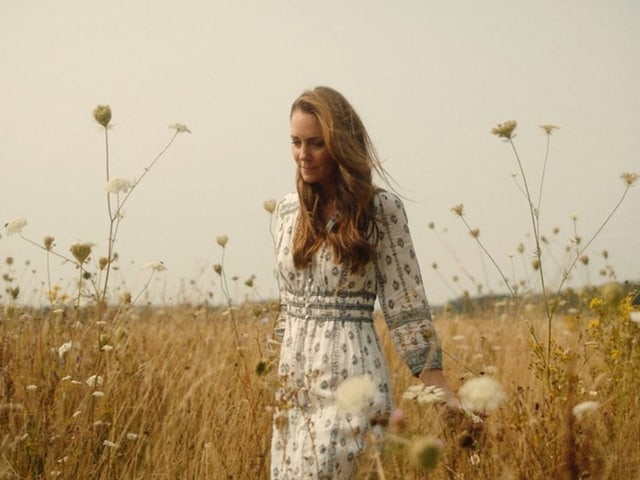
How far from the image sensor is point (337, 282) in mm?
2492

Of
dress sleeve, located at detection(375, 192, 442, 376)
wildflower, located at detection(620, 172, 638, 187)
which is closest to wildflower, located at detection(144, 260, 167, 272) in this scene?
dress sleeve, located at detection(375, 192, 442, 376)

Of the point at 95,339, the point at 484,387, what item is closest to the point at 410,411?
the point at 95,339

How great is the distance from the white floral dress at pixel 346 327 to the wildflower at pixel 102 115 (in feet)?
2.95

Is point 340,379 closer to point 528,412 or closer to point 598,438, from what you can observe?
point 528,412

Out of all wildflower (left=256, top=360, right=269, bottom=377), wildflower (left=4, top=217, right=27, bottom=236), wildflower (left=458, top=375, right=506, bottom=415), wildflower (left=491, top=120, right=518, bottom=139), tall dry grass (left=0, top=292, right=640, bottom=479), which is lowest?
tall dry grass (left=0, top=292, right=640, bottom=479)

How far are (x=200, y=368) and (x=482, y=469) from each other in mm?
2812

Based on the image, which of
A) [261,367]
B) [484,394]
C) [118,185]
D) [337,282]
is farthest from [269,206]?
[484,394]

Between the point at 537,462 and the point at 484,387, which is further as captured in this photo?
the point at 537,462

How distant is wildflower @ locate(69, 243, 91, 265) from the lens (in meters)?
2.66

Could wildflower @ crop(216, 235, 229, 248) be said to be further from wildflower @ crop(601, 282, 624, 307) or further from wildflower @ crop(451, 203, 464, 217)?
wildflower @ crop(601, 282, 624, 307)

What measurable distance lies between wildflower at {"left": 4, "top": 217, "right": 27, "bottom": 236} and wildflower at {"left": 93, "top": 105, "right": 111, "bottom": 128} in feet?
2.44

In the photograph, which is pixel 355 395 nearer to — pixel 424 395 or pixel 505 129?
pixel 424 395

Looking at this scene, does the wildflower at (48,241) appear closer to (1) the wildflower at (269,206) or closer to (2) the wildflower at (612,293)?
A: (1) the wildflower at (269,206)

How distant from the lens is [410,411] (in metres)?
4.41
